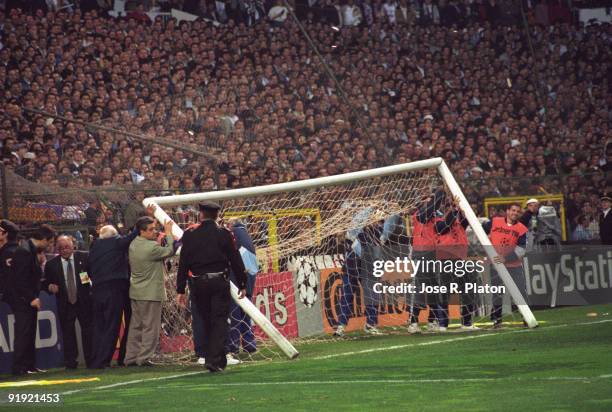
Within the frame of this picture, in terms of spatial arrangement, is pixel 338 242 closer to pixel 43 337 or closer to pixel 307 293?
pixel 307 293

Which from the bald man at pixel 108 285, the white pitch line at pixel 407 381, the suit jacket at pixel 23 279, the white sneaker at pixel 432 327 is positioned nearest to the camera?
the white pitch line at pixel 407 381

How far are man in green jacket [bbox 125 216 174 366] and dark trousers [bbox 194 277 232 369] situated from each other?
162 centimetres

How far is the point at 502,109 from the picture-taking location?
27.0 meters

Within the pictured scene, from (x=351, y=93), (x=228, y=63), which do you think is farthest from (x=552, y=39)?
(x=228, y=63)

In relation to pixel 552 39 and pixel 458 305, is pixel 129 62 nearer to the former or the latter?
pixel 458 305

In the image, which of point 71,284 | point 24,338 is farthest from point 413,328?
point 24,338

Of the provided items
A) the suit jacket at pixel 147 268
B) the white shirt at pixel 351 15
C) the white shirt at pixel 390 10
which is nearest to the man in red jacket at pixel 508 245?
the suit jacket at pixel 147 268

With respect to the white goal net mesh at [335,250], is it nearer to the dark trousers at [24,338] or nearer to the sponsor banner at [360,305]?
the sponsor banner at [360,305]

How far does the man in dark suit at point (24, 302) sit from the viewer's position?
13.0 metres

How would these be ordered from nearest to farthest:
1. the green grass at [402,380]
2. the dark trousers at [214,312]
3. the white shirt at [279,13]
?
the green grass at [402,380] → the dark trousers at [214,312] → the white shirt at [279,13]

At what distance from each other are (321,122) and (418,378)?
551 inches

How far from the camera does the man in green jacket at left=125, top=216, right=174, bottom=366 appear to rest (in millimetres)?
13258

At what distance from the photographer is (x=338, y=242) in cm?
1622

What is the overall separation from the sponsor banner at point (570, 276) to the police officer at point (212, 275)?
8728mm
